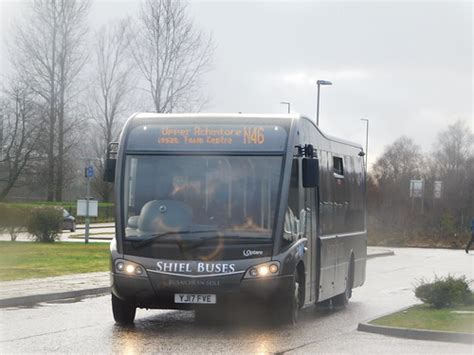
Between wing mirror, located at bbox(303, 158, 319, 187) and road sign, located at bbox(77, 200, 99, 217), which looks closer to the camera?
wing mirror, located at bbox(303, 158, 319, 187)

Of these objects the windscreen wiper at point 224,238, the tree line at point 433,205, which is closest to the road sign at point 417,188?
the tree line at point 433,205

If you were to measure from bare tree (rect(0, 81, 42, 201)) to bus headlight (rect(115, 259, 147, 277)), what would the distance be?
1870 inches

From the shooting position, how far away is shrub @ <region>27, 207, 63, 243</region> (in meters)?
39.7

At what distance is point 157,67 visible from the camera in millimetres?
61750

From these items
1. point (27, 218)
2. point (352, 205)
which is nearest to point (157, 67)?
point (27, 218)

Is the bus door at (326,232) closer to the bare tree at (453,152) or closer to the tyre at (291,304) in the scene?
the tyre at (291,304)

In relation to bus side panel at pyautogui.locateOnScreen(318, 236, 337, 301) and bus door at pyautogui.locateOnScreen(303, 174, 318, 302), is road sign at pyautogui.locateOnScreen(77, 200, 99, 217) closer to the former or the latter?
bus side panel at pyautogui.locateOnScreen(318, 236, 337, 301)

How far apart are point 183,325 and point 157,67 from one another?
47200 mm

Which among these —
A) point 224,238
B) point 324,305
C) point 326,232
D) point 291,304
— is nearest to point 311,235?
point 326,232

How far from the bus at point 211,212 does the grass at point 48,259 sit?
27.5 ft

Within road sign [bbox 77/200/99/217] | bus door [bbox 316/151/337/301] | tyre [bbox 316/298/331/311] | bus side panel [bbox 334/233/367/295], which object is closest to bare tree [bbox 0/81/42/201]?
road sign [bbox 77/200/99/217]

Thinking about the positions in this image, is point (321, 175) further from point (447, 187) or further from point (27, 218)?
point (447, 187)

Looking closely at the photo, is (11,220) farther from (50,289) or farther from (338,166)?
(338,166)

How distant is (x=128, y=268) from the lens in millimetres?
14367
